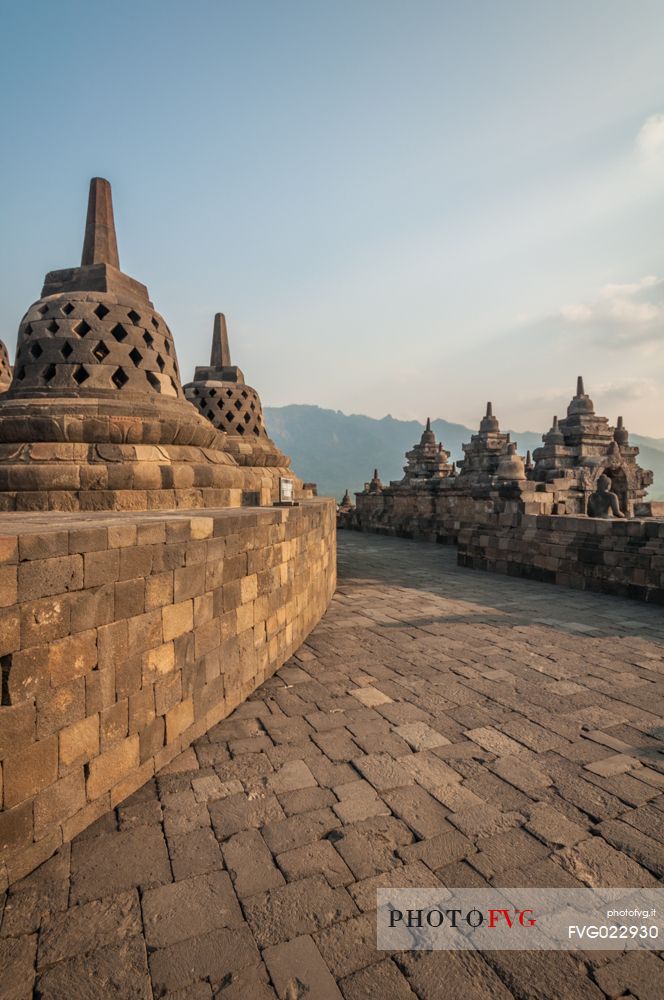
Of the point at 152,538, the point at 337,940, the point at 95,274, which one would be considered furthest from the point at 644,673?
the point at 95,274

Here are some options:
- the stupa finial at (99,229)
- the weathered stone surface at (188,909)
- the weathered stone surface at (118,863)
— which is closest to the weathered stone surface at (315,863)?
the weathered stone surface at (188,909)

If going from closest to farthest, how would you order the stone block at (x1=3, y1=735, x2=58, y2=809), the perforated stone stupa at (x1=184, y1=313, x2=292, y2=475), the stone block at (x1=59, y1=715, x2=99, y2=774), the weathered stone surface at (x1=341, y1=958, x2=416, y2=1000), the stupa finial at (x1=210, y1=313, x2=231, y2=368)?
the weathered stone surface at (x1=341, y1=958, x2=416, y2=1000) < the stone block at (x1=3, y1=735, x2=58, y2=809) < the stone block at (x1=59, y1=715, x2=99, y2=774) < the perforated stone stupa at (x1=184, y1=313, x2=292, y2=475) < the stupa finial at (x1=210, y1=313, x2=231, y2=368)

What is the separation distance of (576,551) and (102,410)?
798 centimetres

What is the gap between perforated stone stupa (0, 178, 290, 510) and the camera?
15.7ft

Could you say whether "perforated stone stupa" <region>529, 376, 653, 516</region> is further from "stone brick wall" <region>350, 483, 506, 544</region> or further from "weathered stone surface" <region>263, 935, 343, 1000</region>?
"weathered stone surface" <region>263, 935, 343, 1000</region>

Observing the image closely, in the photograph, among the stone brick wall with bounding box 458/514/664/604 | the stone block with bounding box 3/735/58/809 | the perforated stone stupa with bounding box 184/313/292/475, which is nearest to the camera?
the stone block with bounding box 3/735/58/809

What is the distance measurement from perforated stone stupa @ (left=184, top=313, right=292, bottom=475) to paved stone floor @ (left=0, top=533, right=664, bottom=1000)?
6.70 meters

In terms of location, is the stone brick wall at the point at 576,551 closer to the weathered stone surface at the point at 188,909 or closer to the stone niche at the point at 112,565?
the stone niche at the point at 112,565

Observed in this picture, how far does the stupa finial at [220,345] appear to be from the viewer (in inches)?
470

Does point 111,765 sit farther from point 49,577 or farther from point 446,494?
point 446,494

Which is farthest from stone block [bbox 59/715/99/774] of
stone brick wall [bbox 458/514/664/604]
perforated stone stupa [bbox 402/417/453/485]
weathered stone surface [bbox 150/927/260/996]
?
perforated stone stupa [bbox 402/417/453/485]

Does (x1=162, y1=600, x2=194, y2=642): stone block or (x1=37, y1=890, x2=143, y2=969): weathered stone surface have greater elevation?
(x1=162, y1=600, x2=194, y2=642): stone block

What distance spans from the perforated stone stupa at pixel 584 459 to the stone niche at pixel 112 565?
11518 mm

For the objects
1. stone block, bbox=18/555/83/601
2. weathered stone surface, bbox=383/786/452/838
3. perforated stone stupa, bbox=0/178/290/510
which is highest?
perforated stone stupa, bbox=0/178/290/510
